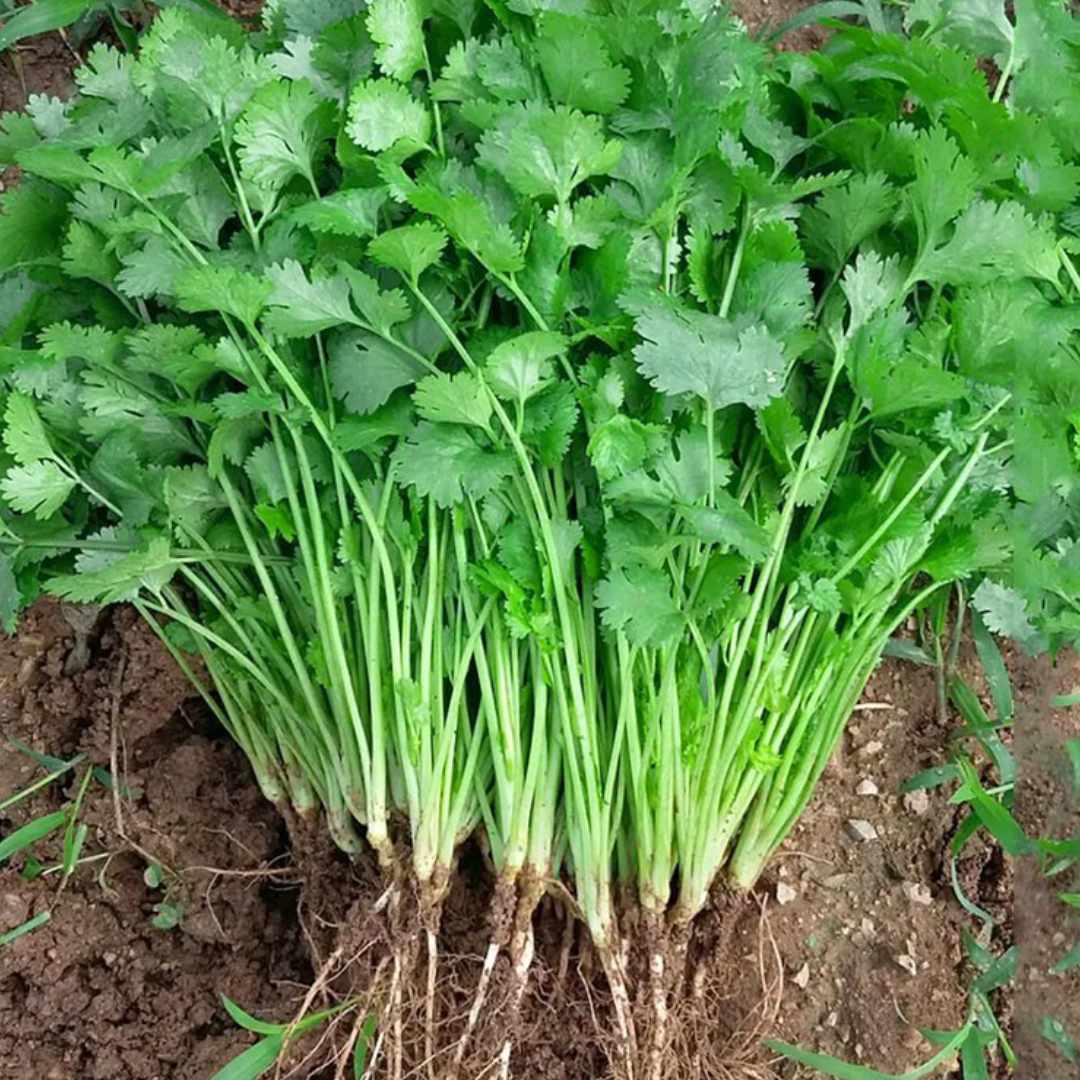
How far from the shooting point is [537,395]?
107 centimetres

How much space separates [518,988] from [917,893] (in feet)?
1.54

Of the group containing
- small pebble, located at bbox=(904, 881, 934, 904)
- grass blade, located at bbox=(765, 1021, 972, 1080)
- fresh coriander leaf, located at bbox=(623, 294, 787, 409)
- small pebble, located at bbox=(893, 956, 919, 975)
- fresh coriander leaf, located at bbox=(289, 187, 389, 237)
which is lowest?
small pebble, located at bbox=(893, 956, 919, 975)

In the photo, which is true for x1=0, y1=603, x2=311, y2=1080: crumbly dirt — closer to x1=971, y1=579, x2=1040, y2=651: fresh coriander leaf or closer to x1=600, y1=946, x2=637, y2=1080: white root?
x1=600, y1=946, x2=637, y2=1080: white root

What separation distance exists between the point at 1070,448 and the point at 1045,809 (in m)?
0.43

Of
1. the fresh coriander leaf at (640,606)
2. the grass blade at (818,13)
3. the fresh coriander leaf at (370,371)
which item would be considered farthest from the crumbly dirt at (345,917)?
the grass blade at (818,13)

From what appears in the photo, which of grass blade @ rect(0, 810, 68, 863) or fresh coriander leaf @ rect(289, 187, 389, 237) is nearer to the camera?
fresh coriander leaf @ rect(289, 187, 389, 237)

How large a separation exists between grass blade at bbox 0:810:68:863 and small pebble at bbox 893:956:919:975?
0.89 m

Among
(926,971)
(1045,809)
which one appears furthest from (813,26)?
(926,971)

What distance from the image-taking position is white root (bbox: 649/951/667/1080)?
3.76 ft

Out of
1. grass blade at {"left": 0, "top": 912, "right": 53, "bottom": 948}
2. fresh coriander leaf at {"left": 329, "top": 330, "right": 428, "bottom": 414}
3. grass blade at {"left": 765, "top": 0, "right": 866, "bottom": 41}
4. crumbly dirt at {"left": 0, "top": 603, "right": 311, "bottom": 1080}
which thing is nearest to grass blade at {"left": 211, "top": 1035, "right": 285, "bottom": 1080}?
crumbly dirt at {"left": 0, "top": 603, "right": 311, "bottom": 1080}

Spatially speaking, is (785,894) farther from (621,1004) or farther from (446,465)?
(446,465)

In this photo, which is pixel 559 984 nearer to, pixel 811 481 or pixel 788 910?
pixel 788 910

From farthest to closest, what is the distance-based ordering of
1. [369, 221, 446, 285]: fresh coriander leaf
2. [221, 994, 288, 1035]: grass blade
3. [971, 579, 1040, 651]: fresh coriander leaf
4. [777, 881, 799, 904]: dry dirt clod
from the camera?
[777, 881, 799, 904]: dry dirt clod
[971, 579, 1040, 651]: fresh coriander leaf
[221, 994, 288, 1035]: grass blade
[369, 221, 446, 285]: fresh coriander leaf

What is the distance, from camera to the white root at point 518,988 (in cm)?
114
